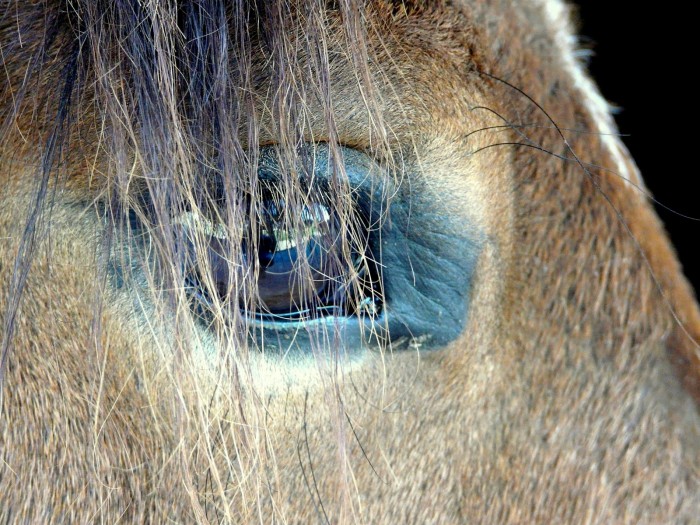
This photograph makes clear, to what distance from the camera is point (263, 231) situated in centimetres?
74

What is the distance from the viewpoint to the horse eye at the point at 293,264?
0.71 meters

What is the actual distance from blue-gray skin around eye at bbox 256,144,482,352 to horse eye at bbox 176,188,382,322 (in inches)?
0.6

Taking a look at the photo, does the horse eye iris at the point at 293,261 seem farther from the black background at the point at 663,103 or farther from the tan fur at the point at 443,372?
the black background at the point at 663,103

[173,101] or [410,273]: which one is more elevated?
[173,101]

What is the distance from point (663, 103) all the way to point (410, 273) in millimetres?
457

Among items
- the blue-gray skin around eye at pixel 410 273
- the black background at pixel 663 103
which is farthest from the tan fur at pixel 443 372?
the black background at pixel 663 103

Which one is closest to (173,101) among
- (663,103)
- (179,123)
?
(179,123)

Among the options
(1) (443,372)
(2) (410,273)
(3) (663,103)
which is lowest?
(1) (443,372)

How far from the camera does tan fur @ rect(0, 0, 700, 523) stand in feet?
2.37

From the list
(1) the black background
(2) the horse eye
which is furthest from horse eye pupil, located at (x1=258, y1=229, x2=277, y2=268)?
(1) the black background

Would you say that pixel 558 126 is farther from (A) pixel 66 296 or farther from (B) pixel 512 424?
(A) pixel 66 296

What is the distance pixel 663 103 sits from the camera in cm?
92

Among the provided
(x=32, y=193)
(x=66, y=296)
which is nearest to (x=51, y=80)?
(x=32, y=193)

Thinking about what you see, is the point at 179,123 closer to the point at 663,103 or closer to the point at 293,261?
the point at 293,261
